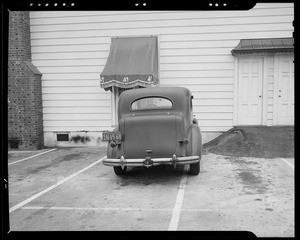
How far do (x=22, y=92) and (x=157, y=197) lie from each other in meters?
8.05

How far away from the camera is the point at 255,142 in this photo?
9680mm

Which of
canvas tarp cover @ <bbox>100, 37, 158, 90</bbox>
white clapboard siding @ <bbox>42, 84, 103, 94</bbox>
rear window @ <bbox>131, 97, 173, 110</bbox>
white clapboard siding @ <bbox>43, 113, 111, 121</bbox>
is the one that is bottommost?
white clapboard siding @ <bbox>43, 113, 111, 121</bbox>

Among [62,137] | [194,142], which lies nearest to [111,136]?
[194,142]

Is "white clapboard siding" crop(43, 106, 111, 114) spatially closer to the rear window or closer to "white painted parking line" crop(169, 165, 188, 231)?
the rear window

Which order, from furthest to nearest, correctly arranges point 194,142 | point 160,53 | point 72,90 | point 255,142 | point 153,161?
point 72,90 → point 160,53 → point 255,142 → point 194,142 → point 153,161

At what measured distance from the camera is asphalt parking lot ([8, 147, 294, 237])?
439 cm

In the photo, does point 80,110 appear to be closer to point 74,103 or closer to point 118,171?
point 74,103

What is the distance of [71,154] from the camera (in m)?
10.4

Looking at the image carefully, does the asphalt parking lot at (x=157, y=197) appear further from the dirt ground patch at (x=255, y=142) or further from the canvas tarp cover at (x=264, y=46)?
the canvas tarp cover at (x=264, y=46)

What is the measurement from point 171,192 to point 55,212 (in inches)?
86.1

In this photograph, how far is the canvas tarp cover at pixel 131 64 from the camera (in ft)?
33.4

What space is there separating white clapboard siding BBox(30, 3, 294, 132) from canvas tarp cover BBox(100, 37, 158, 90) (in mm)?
436

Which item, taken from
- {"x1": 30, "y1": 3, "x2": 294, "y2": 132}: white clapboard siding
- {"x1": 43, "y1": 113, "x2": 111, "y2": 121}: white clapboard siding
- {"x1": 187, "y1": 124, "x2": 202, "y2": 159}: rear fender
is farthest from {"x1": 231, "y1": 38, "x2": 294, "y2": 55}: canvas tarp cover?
{"x1": 43, "y1": 113, "x2": 111, "y2": 121}: white clapboard siding
